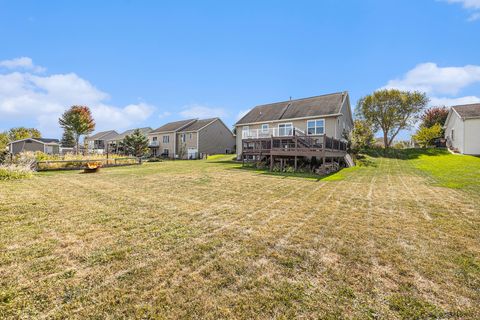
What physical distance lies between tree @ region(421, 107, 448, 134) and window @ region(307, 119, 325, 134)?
87.1 feet

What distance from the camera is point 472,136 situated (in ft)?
67.1

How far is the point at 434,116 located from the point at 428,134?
10639mm

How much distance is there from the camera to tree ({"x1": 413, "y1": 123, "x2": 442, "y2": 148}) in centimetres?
2691

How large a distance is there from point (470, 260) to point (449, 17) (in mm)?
16007

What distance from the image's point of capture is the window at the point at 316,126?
1916cm

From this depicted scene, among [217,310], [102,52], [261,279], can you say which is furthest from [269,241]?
[102,52]

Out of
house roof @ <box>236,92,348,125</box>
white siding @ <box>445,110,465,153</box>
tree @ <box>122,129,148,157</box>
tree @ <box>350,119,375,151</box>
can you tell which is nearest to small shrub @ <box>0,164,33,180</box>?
house roof @ <box>236,92,348,125</box>

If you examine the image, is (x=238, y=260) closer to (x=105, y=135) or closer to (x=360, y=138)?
(x=360, y=138)

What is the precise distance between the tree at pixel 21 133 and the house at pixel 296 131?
62215mm

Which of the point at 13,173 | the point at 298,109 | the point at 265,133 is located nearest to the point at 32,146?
the point at 13,173

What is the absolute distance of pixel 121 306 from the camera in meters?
2.18

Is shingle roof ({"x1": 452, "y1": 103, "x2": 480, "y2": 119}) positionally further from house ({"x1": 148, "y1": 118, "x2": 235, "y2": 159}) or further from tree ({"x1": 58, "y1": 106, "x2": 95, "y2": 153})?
tree ({"x1": 58, "y1": 106, "x2": 95, "y2": 153})

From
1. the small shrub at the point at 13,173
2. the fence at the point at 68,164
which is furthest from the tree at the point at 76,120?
the small shrub at the point at 13,173

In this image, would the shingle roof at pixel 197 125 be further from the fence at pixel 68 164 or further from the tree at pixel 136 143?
the fence at pixel 68 164
